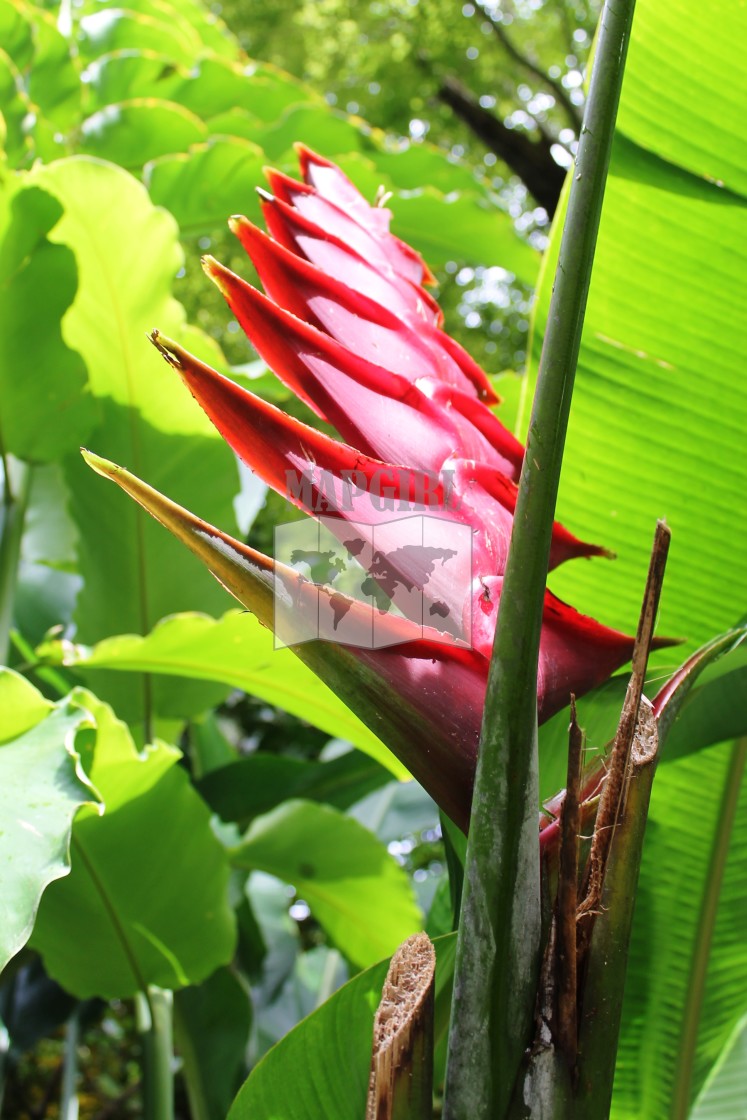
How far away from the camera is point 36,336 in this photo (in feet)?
2.38

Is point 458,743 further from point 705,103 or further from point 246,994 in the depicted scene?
point 246,994

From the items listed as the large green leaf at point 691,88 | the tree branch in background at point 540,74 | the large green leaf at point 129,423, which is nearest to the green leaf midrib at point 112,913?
the large green leaf at point 129,423

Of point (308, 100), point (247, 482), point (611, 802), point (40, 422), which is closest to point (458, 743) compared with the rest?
point (611, 802)

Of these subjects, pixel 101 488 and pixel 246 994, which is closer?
pixel 101 488

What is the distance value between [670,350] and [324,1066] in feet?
1.41

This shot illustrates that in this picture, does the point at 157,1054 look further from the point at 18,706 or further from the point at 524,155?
the point at 524,155

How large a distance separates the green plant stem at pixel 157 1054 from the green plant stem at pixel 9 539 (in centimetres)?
33

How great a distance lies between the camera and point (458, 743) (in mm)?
296

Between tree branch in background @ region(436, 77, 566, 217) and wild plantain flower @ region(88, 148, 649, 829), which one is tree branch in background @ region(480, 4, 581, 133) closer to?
tree branch in background @ region(436, 77, 566, 217)

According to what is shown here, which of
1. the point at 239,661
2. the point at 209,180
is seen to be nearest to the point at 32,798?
the point at 239,661

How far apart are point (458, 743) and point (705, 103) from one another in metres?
0.45

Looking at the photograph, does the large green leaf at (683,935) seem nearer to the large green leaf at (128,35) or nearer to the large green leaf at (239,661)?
the large green leaf at (239,661)

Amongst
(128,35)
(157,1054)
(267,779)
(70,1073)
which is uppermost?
(128,35)

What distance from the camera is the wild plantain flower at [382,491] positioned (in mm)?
289
